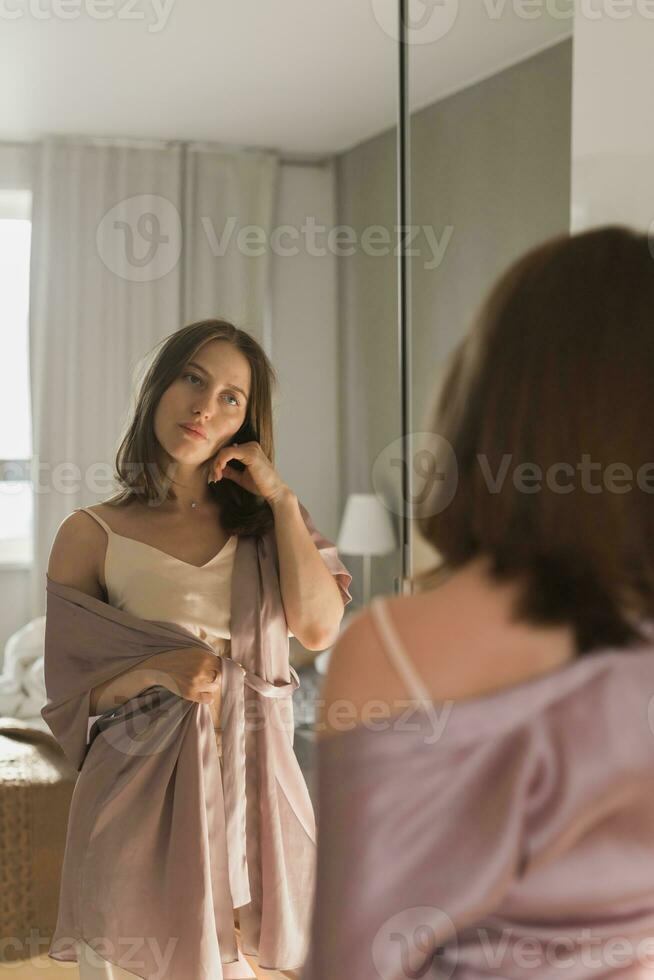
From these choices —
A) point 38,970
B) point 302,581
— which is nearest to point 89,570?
point 302,581

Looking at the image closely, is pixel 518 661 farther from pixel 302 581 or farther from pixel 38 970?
pixel 38 970

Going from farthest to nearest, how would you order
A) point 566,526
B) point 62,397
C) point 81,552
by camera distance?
point 62,397 → point 81,552 → point 566,526

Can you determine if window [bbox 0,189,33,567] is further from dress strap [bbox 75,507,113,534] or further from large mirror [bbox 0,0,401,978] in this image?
dress strap [bbox 75,507,113,534]

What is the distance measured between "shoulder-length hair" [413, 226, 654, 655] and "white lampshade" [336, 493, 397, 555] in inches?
46.5

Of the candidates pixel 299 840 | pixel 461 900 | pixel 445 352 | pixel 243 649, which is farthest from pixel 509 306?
pixel 445 352

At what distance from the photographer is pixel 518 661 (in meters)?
0.49

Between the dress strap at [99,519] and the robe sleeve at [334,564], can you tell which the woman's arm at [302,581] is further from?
the dress strap at [99,519]

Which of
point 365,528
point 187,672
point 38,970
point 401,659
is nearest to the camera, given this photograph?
point 401,659

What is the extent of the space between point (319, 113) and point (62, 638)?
3.23ft

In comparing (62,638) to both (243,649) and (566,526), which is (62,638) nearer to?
(243,649)

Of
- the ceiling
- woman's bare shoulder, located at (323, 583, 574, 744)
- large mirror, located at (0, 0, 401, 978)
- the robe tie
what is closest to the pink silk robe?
the robe tie

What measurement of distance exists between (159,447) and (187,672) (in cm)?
26

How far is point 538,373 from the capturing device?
49 cm

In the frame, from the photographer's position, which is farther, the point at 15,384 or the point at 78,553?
the point at 15,384
